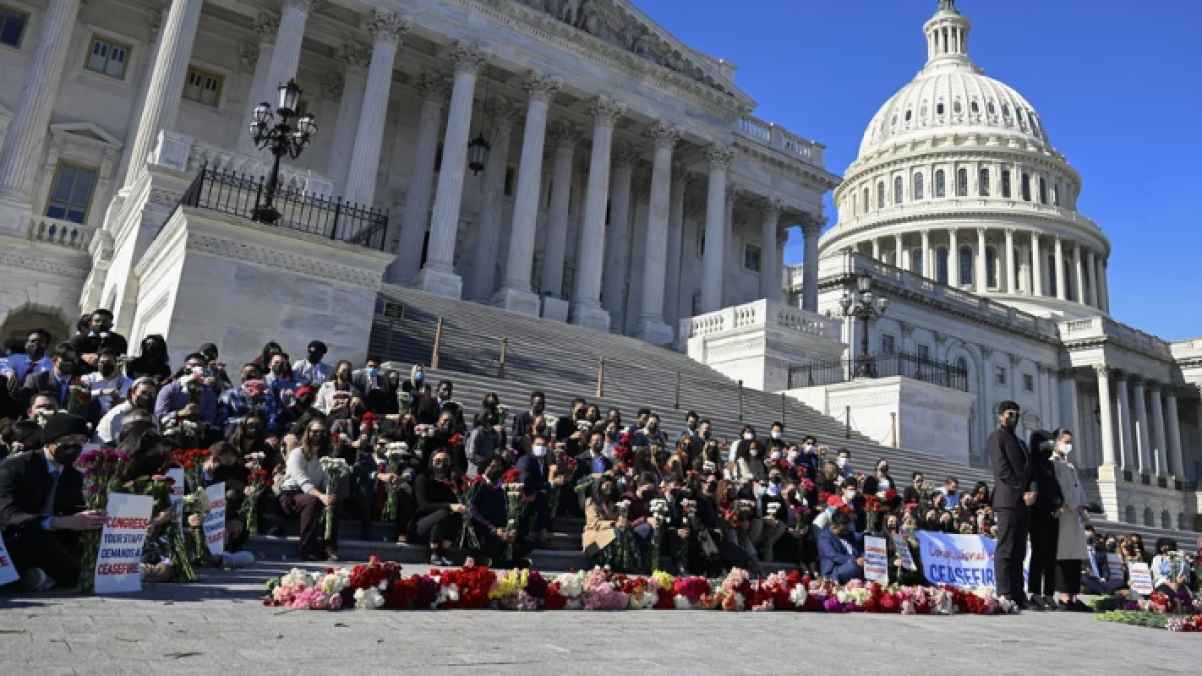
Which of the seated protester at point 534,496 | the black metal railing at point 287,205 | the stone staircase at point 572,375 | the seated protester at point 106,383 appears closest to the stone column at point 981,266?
the stone staircase at point 572,375

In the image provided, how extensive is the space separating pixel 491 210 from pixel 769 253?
14946mm

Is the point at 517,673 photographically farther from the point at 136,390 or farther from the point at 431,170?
the point at 431,170

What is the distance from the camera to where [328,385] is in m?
12.1

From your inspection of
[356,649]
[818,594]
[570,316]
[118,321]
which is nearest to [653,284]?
[570,316]

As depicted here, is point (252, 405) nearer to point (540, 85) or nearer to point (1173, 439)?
point (540, 85)

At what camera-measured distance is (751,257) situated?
145 feet

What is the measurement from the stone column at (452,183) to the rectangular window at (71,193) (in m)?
11.4

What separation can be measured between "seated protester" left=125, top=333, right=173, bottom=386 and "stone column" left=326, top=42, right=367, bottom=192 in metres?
17.2

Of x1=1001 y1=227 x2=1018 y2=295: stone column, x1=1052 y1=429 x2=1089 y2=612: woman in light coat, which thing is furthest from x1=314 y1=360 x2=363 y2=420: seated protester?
x1=1001 y1=227 x2=1018 y2=295: stone column

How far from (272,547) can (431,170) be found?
24674 millimetres

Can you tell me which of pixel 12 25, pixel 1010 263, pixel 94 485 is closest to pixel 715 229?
pixel 12 25

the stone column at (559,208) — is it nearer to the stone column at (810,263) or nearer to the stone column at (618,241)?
the stone column at (618,241)

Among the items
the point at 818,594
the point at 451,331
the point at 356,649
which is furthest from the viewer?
the point at 451,331

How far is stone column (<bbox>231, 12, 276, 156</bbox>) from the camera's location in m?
25.8
